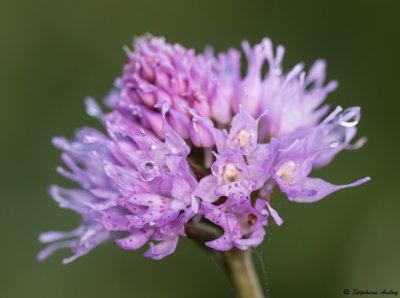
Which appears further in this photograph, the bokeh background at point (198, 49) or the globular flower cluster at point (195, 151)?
the bokeh background at point (198, 49)

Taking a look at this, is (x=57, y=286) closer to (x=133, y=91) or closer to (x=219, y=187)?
(x=133, y=91)

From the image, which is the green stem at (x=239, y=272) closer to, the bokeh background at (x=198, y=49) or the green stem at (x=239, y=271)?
the green stem at (x=239, y=271)

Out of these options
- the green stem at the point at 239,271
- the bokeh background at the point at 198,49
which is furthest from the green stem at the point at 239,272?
the bokeh background at the point at 198,49

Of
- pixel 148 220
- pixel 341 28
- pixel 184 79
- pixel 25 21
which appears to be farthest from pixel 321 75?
pixel 25 21

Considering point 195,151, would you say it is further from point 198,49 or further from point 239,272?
point 198,49

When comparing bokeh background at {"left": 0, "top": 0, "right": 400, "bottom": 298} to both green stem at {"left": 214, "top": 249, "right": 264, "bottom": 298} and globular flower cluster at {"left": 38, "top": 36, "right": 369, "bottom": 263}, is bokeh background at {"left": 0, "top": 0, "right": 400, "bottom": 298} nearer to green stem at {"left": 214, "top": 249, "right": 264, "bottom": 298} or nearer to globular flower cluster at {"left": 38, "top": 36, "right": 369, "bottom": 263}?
green stem at {"left": 214, "top": 249, "right": 264, "bottom": 298}

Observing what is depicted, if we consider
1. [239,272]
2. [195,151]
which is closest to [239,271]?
[239,272]
